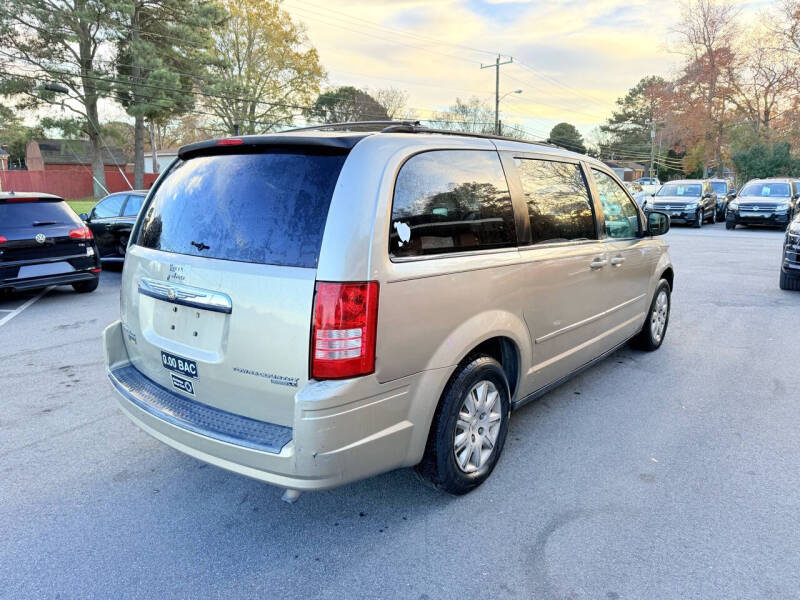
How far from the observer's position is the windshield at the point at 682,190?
2039 centimetres

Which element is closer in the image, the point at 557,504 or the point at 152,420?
the point at 152,420

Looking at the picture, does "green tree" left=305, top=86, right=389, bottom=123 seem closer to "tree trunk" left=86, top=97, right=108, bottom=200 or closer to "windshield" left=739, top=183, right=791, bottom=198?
"tree trunk" left=86, top=97, right=108, bottom=200

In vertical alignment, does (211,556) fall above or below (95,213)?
below

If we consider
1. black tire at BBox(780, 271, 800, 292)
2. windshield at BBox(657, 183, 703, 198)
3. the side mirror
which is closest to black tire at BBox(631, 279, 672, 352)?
the side mirror

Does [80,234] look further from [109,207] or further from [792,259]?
[792,259]

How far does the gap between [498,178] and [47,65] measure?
126ft

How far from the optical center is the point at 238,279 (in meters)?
2.43

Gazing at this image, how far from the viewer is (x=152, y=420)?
274 centimetres

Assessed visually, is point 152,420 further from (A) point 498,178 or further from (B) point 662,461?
(B) point 662,461

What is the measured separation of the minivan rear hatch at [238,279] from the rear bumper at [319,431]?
80 mm

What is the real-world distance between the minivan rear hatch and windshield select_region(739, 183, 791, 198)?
20911mm

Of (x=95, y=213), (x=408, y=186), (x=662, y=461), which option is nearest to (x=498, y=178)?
(x=408, y=186)

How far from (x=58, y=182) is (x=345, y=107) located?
2530 cm

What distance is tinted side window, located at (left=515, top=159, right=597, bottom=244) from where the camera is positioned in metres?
3.42
